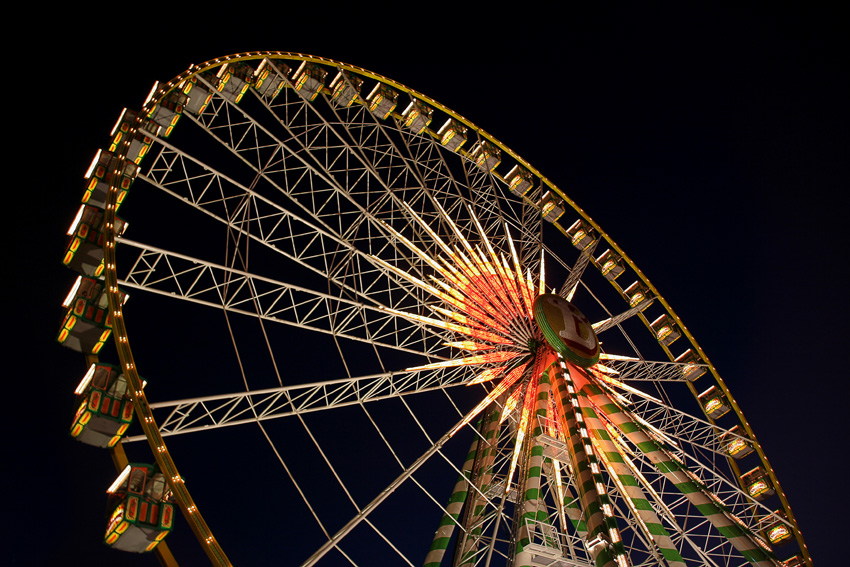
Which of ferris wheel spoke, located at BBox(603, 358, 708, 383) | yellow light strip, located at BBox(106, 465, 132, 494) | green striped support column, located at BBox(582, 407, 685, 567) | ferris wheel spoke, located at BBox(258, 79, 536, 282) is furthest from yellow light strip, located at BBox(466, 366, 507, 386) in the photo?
yellow light strip, located at BBox(106, 465, 132, 494)

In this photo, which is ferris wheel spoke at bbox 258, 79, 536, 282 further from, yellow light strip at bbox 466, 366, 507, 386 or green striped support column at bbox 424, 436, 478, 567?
green striped support column at bbox 424, 436, 478, 567

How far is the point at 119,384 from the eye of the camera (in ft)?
35.0

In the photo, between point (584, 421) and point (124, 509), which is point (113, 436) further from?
point (584, 421)

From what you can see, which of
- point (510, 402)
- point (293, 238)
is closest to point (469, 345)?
point (510, 402)

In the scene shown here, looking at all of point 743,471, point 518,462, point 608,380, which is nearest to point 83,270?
point 518,462

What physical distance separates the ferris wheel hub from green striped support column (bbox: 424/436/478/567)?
11.5 ft

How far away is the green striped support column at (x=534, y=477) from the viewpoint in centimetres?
1192

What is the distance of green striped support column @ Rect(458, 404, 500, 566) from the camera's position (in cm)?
1405

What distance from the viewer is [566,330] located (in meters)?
15.0

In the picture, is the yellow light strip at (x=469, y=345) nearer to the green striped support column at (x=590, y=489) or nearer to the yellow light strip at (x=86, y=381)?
the green striped support column at (x=590, y=489)

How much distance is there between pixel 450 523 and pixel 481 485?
144cm

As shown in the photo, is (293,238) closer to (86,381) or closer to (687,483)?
(86,381)

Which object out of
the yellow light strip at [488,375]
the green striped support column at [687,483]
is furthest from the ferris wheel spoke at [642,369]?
the yellow light strip at [488,375]

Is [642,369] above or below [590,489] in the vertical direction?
above
